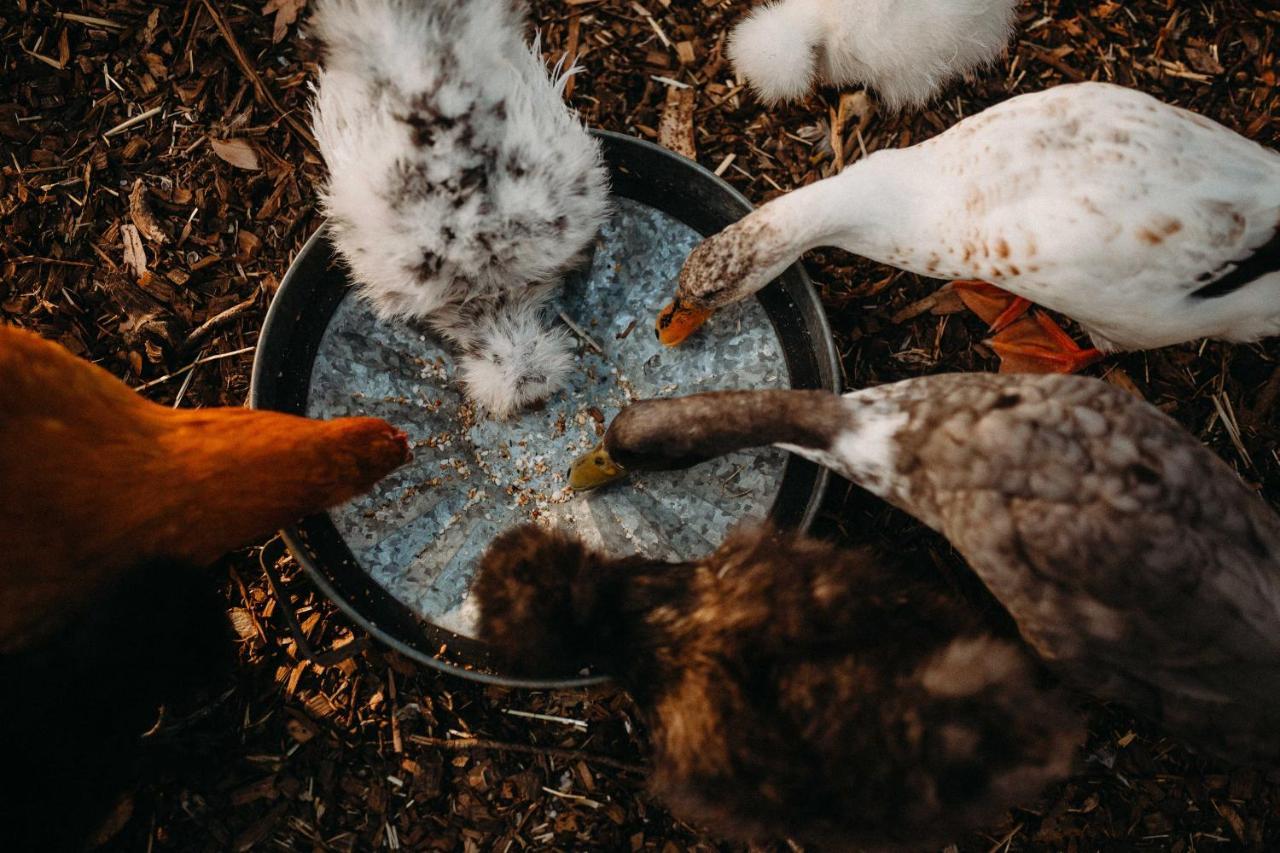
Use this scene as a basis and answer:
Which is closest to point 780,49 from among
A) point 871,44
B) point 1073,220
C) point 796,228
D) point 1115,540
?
point 871,44

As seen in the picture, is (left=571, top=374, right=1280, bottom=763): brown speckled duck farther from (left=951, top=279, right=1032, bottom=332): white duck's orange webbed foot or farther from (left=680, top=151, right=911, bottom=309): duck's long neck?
(left=951, top=279, right=1032, bottom=332): white duck's orange webbed foot

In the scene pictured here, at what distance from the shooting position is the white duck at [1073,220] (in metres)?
1.72

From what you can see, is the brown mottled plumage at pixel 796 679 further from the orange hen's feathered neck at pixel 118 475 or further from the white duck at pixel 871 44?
the white duck at pixel 871 44

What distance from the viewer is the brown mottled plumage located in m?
1.44

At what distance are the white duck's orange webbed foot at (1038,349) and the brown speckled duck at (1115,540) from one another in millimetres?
520

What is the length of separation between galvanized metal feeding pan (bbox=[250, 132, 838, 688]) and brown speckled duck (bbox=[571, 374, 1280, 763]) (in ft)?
1.21

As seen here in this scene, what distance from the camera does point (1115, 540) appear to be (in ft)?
5.24

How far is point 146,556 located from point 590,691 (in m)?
1.10

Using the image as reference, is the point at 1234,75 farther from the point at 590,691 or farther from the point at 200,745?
the point at 200,745

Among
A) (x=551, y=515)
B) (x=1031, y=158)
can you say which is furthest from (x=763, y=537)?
(x=1031, y=158)

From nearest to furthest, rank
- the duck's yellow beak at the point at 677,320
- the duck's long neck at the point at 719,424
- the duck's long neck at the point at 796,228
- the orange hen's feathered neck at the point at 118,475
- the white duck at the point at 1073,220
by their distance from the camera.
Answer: the orange hen's feathered neck at the point at 118,475 < the white duck at the point at 1073,220 < the duck's long neck at the point at 719,424 < the duck's long neck at the point at 796,228 < the duck's yellow beak at the point at 677,320

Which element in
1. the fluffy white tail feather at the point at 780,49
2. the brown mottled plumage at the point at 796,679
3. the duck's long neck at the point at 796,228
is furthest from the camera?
the fluffy white tail feather at the point at 780,49

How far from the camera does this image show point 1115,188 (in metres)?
1.73

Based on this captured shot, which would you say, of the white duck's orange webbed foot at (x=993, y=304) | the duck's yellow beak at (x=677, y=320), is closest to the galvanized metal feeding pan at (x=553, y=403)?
the duck's yellow beak at (x=677, y=320)
